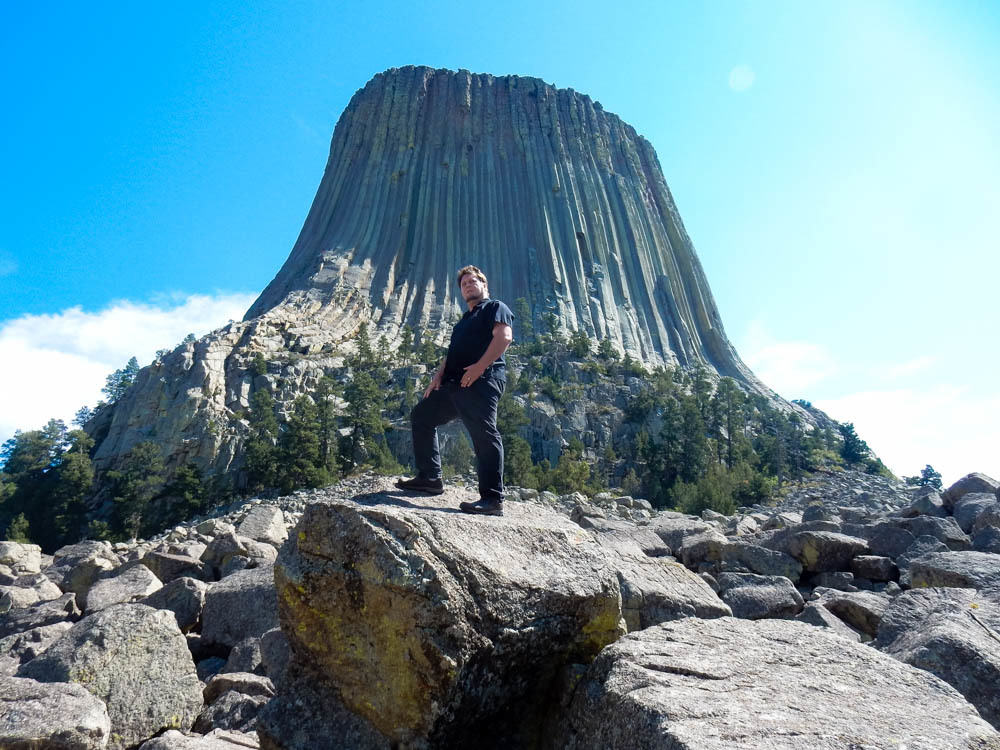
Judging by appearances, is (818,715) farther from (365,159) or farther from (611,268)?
(365,159)

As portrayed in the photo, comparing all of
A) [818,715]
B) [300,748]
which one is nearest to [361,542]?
[300,748]

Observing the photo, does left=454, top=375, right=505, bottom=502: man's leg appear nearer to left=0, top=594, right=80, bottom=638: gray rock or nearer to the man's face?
the man's face

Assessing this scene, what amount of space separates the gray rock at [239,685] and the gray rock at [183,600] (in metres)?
1.39

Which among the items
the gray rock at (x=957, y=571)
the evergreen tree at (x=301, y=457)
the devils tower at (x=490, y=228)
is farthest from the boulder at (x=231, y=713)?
the devils tower at (x=490, y=228)

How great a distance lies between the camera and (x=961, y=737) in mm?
1995

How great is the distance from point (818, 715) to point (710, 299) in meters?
69.3

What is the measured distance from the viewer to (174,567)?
7.18 m

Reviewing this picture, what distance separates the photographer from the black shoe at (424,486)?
11.7ft

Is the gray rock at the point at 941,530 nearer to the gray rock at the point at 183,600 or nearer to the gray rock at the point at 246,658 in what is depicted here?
the gray rock at the point at 246,658

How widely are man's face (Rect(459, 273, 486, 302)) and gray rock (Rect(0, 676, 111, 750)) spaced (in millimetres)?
2857

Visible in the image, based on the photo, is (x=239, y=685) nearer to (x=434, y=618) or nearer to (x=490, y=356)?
(x=434, y=618)

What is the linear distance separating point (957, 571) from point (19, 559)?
1400 cm

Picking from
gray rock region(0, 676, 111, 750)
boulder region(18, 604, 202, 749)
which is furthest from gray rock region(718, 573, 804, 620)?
gray rock region(0, 676, 111, 750)

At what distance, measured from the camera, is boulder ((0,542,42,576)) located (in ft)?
35.4
